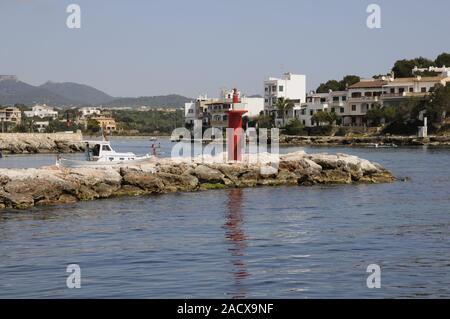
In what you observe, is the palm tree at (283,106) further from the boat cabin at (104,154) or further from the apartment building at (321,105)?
the boat cabin at (104,154)

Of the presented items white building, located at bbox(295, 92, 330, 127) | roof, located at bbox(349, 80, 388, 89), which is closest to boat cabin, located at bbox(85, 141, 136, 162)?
roof, located at bbox(349, 80, 388, 89)

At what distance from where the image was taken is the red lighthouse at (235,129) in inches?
1578

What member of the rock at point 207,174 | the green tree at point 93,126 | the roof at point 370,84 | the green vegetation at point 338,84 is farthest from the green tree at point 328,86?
the rock at point 207,174

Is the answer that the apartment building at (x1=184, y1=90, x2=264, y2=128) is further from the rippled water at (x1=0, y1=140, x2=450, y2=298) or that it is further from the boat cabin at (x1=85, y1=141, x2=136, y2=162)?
the rippled water at (x1=0, y1=140, x2=450, y2=298)

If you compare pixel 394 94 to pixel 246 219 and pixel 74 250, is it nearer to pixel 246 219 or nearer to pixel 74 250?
pixel 246 219

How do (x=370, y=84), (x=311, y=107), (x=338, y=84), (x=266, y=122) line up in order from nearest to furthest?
1. (x=370, y=84)
2. (x=311, y=107)
3. (x=266, y=122)
4. (x=338, y=84)

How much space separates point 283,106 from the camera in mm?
125000

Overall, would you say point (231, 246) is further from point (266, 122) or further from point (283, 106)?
point (266, 122)

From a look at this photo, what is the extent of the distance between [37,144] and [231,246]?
284 feet

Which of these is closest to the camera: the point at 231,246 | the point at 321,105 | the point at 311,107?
the point at 231,246

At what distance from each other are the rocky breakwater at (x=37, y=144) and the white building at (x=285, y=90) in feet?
129

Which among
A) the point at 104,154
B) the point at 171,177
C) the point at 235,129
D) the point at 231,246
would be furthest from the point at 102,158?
the point at 231,246

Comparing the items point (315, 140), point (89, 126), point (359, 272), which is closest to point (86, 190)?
point (359, 272)

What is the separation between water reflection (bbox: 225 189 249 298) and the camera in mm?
16281
